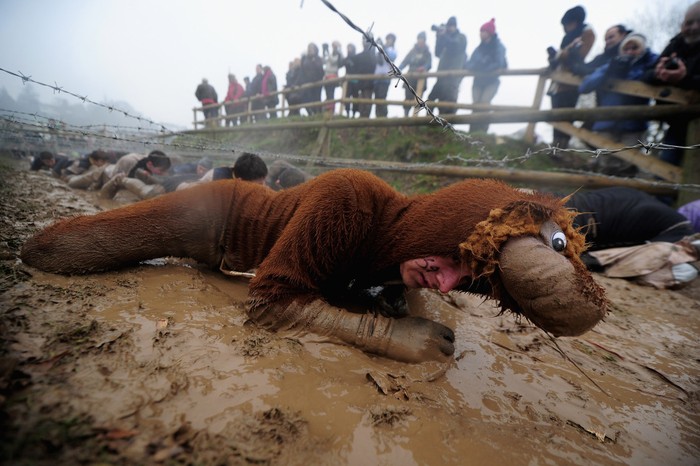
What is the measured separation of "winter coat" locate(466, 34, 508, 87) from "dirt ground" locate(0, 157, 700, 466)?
19.5 ft

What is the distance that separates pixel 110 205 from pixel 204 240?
417cm

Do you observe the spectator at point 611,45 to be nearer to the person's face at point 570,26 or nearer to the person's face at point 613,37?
the person's face at point 613,37

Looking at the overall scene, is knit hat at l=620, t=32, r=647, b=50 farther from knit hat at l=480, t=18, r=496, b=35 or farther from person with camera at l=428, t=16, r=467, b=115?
person with camera at l=428, t=16, r=467, b=115

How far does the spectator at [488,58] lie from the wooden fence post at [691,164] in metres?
3.12

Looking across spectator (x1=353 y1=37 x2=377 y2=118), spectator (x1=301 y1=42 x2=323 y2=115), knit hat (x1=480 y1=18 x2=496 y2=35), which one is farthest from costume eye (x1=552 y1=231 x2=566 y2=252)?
spectator (x1=301 y1=42 x2=323 y2=115)

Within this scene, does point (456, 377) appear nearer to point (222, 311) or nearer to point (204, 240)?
point (222, 311)

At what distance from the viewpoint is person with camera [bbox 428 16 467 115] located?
22.4 feet

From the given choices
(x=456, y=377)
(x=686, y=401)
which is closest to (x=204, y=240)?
(x=456, y=377)

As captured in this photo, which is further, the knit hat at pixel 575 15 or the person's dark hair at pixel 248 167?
the knit hat at pixel 575 15

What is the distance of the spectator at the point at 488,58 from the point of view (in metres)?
6.07

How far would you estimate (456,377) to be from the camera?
1.39 meters

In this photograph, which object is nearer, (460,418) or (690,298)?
(460,418)

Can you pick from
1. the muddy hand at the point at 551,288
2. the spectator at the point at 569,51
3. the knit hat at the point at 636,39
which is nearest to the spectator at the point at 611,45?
the knit hat at the point at 636,39

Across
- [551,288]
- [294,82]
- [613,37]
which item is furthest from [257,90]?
[551,288]
